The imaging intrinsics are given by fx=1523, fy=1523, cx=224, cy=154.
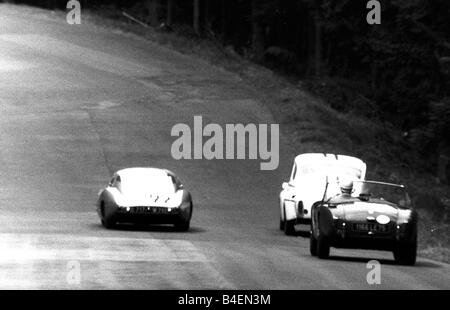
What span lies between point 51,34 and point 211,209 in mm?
35890

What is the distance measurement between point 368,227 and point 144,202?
25.0 feet

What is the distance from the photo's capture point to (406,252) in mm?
24266

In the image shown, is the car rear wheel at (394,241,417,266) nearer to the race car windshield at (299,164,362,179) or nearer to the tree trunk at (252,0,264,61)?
the race car windshield at (299,164,362,179)

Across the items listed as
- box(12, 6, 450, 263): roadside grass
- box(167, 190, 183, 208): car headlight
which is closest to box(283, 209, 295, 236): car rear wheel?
box(167, 190, 183, 208): car headlight

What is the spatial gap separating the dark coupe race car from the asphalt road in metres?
0.41

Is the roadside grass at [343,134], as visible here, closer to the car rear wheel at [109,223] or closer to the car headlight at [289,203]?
the car headlight at [289,203]

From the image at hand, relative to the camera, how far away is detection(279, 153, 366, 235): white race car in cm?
3259

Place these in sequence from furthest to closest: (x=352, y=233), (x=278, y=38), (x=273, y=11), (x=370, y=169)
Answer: (x=278, y=38), (x=273, y=11), (x=370, y=169), (x=352, y=233)

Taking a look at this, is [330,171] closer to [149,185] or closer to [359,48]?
[149,185]

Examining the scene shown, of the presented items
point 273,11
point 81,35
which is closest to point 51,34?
point 81,35

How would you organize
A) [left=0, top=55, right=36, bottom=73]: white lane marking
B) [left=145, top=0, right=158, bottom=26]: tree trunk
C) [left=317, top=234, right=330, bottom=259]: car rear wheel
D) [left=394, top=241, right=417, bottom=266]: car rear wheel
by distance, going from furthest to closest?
[left=145, top=0, right=158, bottom=26]: tree trunk, [left=0, top=55, right=36, bottom=73]: white lane marking, [left=317, top=234, right=330, bottom=259]: car rear wheel, [left=394, top=241, right=417, bottom=266]: car rear wheel

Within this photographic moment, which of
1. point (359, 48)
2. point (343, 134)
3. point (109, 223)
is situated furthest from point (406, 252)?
point (359, 48)

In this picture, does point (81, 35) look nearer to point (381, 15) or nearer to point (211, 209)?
point (381, 15)

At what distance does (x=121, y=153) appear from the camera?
4794 centimetres
